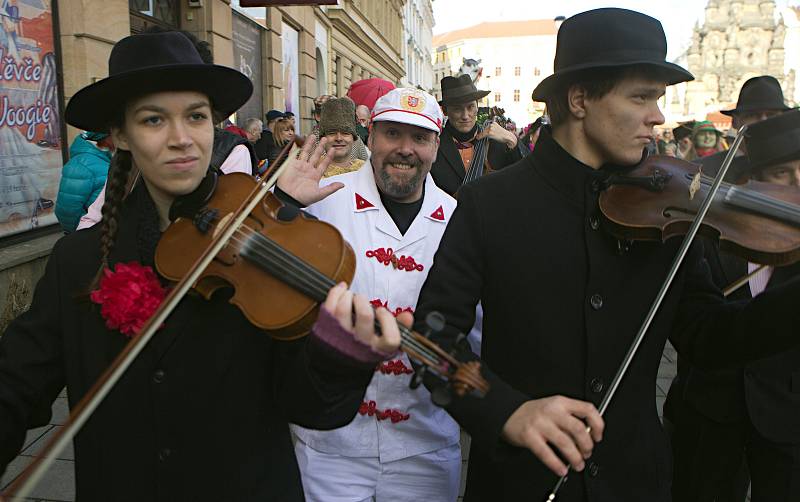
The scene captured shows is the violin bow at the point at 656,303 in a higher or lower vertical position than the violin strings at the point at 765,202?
lower

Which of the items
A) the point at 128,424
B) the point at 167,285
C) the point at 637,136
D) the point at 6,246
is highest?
the point at 637,136

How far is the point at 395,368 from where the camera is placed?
234cm

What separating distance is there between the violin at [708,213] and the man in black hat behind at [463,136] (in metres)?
3.07

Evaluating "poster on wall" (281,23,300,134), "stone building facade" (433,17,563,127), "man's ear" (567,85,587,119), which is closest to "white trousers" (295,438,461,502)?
"man's ear" (567,85,587,119)

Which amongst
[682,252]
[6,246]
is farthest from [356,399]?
[6,246]

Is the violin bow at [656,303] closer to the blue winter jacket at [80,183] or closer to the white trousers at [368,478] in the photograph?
the white trousers at [368,478]

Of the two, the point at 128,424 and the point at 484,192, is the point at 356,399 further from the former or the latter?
the point at 484,192

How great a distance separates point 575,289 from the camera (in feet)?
5.68

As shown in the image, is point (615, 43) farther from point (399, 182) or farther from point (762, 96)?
point (762, 96)

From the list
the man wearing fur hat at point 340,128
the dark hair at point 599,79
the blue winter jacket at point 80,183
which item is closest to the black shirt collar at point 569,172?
the dark hair at point 599,79

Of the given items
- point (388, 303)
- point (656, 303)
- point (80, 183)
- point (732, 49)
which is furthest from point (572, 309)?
point (732, 49)

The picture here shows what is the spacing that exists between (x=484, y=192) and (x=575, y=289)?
375mm

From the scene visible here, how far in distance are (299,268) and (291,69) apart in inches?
505

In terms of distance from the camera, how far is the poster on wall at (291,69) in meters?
12.8
